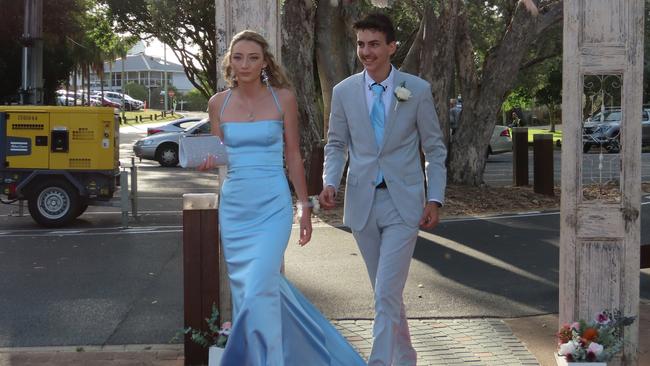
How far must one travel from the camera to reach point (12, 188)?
519 inches

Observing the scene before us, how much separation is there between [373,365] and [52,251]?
290 inches

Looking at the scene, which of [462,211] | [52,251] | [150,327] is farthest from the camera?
[462,211]

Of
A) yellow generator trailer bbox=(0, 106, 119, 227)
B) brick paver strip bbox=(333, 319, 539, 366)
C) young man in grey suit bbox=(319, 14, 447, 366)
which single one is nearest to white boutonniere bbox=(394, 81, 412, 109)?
young man in grey suit bbox=(319, 14, 447, 366)

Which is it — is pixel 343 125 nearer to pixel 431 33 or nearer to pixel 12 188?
pixel 12 188

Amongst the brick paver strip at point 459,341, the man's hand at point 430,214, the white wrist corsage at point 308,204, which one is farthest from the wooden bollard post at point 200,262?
the man's hand at point 430,214

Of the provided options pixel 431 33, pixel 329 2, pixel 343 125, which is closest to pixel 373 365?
pixel 343 125

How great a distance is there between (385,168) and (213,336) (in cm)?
163

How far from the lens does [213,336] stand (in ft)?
17.9

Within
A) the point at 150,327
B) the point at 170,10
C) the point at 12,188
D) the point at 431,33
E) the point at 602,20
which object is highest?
the point at 170,10

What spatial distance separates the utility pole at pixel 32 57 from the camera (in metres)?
22.9

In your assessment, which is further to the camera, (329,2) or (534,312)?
(329,2)

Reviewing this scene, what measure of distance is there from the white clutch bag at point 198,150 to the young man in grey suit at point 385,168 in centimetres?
62

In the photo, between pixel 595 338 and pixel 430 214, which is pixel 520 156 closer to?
pixel 595 338

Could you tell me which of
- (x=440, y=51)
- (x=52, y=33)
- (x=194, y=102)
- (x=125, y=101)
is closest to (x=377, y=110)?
(x=440, y=51)
